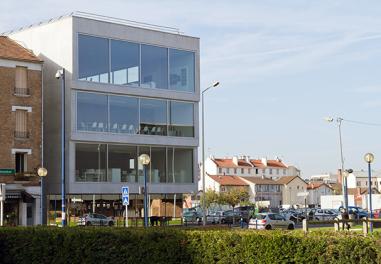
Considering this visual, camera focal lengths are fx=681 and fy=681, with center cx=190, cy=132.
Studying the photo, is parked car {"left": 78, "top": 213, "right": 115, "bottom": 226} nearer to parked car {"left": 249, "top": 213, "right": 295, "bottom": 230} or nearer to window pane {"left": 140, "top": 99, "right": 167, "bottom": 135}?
window pane {"left": 140, "top": 99, "right": 167, "bottom": 135}

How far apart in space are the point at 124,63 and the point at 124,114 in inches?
145

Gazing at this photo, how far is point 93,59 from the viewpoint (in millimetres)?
47625

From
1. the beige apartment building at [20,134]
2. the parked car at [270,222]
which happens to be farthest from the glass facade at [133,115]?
the parked car at [270,222]

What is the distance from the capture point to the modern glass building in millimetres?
47009

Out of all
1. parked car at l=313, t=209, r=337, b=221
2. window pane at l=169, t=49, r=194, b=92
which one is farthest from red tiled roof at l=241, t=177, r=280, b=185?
window pane at l=169, t=49, r=194, b=92

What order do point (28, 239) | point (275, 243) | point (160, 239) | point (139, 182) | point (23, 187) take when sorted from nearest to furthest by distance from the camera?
point (275, 243)
point (160, 239)
point (28, 239)
point (23, 187)
point (139, 182)

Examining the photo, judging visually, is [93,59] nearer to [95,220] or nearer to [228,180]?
[95,220]

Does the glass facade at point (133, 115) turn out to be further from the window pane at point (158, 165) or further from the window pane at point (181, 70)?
the window pane at point (158, 165)

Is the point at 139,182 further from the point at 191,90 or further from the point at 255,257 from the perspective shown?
the point at 255,257

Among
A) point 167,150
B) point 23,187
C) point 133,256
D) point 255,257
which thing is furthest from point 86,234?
point 167,150

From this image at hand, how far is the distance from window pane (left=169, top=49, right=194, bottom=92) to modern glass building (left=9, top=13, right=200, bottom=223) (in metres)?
0.08

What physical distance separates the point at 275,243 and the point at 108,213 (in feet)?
116

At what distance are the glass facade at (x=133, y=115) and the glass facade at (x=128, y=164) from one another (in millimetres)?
1289

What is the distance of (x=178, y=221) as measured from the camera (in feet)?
178
